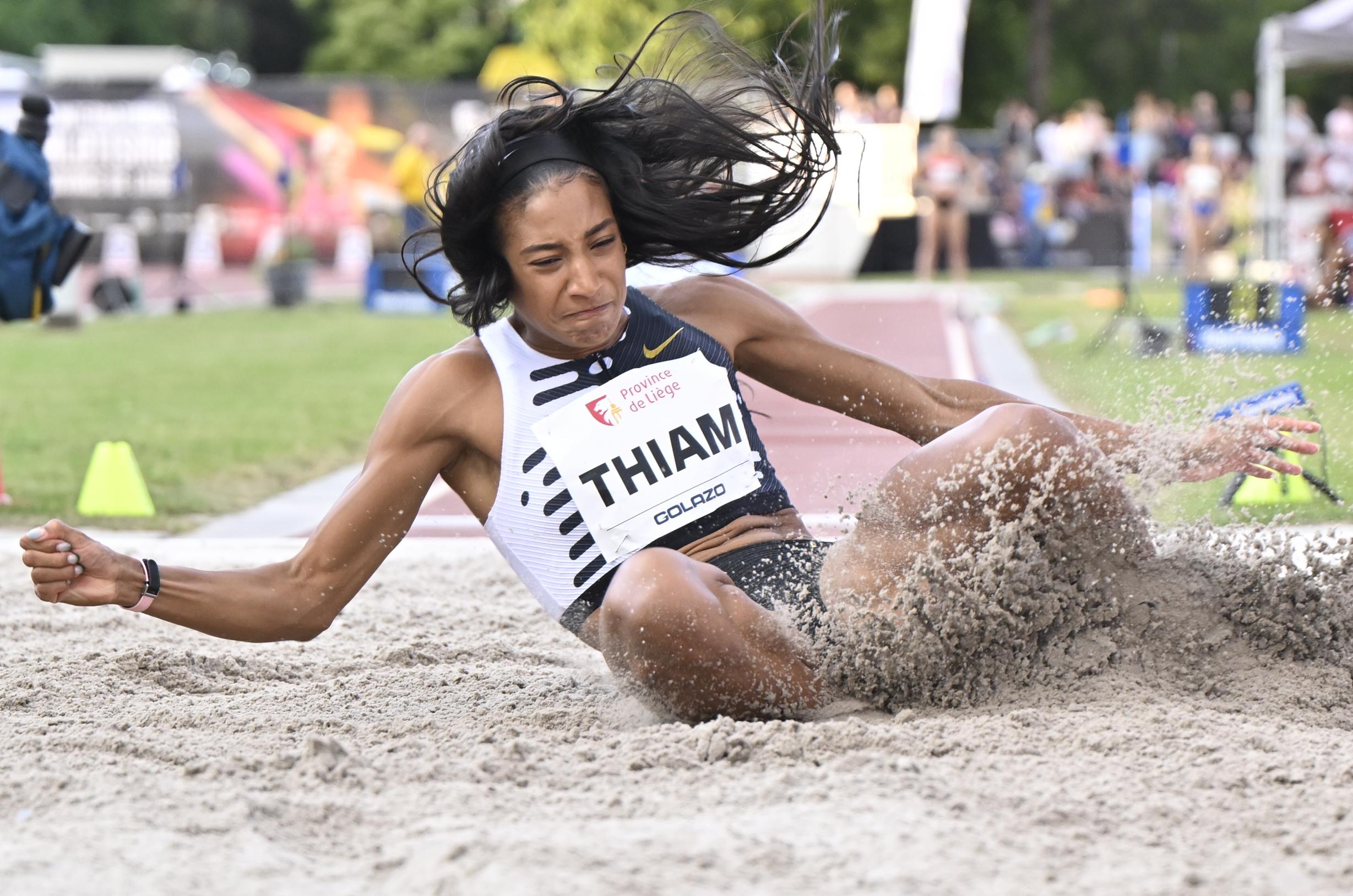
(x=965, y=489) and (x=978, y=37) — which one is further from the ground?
(x=978, y=37)

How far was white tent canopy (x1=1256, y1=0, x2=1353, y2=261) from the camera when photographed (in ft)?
52.3

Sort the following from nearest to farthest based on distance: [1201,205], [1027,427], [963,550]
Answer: [1027,427]
[963,550]
[1201,205]

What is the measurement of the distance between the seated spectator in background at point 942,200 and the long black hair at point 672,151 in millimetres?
17215

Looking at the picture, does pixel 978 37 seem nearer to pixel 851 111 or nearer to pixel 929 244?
pixel 929 244

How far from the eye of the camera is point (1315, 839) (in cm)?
264

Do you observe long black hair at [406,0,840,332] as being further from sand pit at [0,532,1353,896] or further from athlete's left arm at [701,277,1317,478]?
sand pit at [0,532,1353,896]

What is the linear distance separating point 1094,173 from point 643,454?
22838 millimetres

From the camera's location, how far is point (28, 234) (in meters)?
6.54

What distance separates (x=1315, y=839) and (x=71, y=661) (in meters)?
3.04

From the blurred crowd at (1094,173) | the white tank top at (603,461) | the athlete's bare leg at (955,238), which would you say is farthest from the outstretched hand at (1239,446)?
the athlete's bare leg at (955,238)

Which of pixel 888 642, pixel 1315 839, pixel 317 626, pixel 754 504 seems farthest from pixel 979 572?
pixel 317 626


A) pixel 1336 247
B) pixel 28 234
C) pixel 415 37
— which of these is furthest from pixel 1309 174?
A: pixel 415 37

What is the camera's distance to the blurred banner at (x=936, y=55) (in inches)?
842

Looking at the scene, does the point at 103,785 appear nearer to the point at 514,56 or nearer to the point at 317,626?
the point at 317,626
